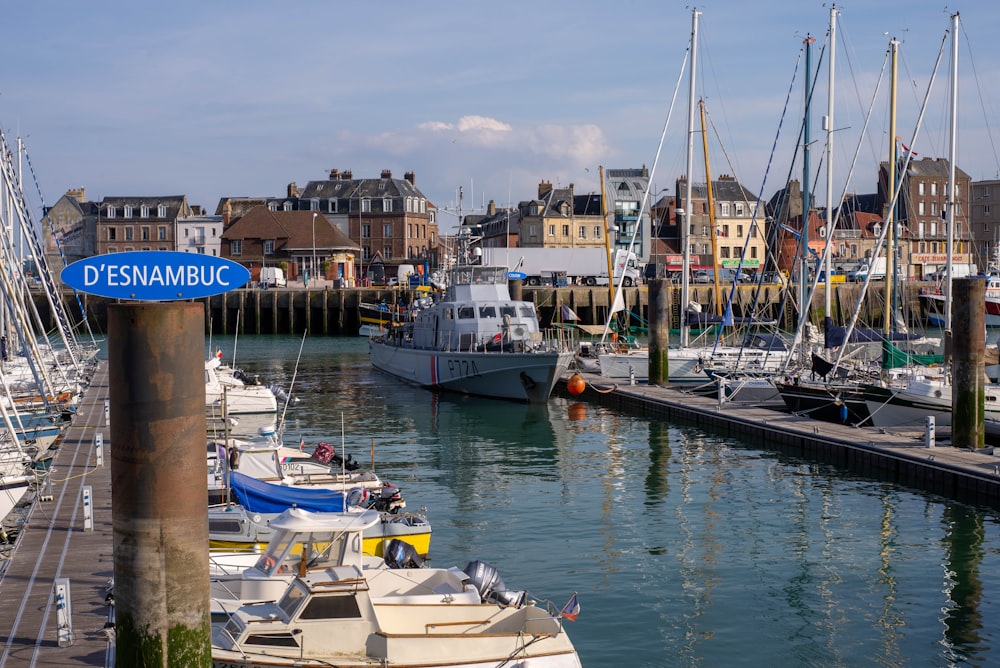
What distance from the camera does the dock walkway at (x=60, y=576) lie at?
11938mm

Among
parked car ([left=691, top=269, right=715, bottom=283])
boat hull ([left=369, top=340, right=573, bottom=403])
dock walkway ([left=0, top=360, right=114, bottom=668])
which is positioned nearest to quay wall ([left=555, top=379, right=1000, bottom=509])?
boat hull ([left=369, top=340, right=573, bottom=403])

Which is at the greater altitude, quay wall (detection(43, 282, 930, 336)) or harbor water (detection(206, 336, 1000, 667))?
quay wall (detection(43, 282, 930, 336))

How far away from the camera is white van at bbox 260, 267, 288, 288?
94794 mm

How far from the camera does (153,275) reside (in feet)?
31.7

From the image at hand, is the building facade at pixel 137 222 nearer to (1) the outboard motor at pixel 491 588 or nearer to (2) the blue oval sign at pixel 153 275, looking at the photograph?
(1) the outboard motor at pixel 491 588

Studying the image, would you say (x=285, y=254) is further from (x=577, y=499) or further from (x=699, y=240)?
(x=577, y=499)

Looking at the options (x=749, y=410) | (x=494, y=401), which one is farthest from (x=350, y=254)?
(x=749, y=410)

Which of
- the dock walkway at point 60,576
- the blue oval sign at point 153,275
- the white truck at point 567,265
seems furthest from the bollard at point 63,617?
the white truck at point 567,265

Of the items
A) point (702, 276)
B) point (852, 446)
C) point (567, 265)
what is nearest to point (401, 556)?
point (852, 446)

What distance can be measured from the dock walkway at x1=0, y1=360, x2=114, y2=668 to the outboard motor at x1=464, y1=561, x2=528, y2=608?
14.9 ft

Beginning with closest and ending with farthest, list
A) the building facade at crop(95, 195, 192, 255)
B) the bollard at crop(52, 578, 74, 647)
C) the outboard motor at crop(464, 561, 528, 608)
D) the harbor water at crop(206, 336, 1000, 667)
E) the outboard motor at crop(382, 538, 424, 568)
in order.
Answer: the bollard at crop(52, 578, 74, 647)
the outboard motor at crop(464, 561, 528, 608)
the harbor water at crop(206, 336, 1000, 667)
the outboard motor at crop(382, 538, 424, 568)
the building facade at crop(95, 195, 192, 255)

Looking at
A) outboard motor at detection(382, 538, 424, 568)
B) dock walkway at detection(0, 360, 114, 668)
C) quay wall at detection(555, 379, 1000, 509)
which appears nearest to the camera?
dock walkway at detection(0, 360, 114, 668)

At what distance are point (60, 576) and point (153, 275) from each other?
7245 millimetres

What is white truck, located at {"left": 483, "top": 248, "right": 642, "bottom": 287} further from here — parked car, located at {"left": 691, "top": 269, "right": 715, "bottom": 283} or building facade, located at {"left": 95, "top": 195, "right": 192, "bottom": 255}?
building facade, located at {"left": 95, "top": 195, "right": 192, "bottom": 255}
